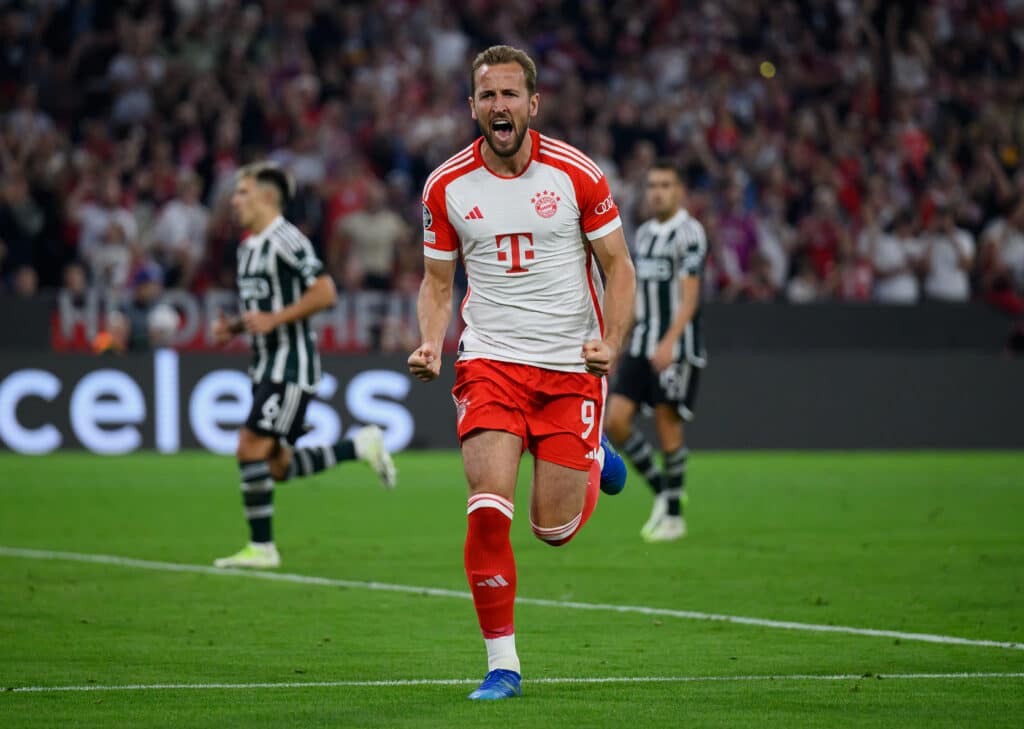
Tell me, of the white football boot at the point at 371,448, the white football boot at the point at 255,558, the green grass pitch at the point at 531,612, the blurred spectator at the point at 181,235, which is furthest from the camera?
the blurred spectator at the point at 181,235

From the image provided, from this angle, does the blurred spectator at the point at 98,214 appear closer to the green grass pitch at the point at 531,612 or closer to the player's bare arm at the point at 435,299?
the green grass pitch at the point at 531,612

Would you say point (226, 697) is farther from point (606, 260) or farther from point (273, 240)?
point (273, 240)

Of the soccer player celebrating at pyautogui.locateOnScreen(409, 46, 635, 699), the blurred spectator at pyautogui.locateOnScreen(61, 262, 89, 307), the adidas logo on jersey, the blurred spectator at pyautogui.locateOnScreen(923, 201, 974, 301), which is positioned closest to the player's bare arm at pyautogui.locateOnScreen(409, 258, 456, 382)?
the soccer player celebrating at pyautogui.locateOnScreen(409, 46, 635, 699)

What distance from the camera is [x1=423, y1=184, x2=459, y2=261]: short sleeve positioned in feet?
21.2

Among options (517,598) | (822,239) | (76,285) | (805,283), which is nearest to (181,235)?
(76,285)

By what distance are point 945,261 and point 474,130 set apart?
19.5ft

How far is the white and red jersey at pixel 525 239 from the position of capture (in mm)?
6402

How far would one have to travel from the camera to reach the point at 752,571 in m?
9.86

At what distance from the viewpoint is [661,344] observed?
451 inches

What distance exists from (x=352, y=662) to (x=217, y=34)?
52.2 feet

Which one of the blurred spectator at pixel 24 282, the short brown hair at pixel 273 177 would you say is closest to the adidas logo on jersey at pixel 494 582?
the short brown hair at pixel 273 177

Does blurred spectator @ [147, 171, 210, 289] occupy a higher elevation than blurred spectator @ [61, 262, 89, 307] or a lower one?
higher

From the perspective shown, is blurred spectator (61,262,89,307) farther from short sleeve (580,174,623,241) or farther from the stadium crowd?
short sleeve (580,174,623,241)

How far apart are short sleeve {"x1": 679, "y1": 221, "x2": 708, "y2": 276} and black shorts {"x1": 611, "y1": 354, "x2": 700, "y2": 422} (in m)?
0.66
